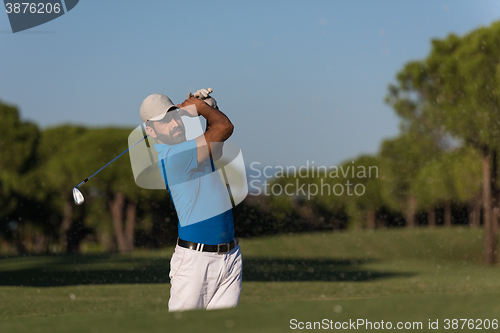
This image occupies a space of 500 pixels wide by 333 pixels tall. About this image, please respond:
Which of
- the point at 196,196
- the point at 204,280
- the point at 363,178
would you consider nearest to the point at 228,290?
the point at 204,280

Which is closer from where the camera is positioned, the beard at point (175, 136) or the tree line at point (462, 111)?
the beard at point (175, 136)

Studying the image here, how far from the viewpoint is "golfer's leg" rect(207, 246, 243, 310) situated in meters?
4.45

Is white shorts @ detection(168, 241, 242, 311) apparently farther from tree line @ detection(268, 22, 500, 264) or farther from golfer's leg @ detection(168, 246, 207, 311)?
tree line @ detection(268, 22, 500, 264)

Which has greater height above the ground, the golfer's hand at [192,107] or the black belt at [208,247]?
the golfer's hand at [192,107]

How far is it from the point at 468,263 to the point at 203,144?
2000cm

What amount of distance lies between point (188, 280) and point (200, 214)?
1.50ft

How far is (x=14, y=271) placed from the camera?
56.6 ft

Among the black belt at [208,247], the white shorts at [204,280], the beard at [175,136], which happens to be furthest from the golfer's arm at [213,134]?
the white shorts at [204,280]

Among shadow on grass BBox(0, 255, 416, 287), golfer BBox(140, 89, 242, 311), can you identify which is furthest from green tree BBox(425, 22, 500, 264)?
golfer BBox(140, 89, 242, 311)

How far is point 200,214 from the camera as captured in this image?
4441mm

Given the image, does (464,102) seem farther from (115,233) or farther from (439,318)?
(115,233)

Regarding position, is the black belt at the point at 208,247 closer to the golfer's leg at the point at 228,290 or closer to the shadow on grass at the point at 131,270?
the golfer's leg at the point at 228,290

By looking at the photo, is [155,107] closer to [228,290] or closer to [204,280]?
[204,280]

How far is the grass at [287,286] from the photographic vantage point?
3.92 metres
